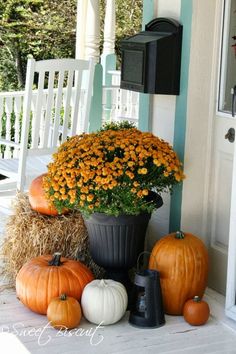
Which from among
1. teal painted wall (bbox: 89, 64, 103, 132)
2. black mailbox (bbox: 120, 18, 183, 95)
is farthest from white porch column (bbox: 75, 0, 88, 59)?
black mailbox (bbox: 120, 18, 183, 95)

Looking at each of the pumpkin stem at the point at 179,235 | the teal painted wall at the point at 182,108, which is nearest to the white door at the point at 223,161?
the teal painted wall at the point at 182,108

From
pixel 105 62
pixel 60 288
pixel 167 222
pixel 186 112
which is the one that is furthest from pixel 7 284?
pixel 105 62

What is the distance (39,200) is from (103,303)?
0.80 meters

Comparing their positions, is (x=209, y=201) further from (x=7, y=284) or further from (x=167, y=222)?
(x=7, y=284)

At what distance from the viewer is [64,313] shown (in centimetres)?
373

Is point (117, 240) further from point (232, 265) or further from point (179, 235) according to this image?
point (232, 265)

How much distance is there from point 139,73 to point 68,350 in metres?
1.60

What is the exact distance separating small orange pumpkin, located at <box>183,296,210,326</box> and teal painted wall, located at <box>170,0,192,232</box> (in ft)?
2.03

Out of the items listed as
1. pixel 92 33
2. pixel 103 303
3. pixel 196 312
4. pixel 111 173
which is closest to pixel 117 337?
pixel 103 303

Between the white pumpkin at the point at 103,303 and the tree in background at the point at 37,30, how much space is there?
9.51m

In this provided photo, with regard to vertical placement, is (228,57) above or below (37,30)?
below

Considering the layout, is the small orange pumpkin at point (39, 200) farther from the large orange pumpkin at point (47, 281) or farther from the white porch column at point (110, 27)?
the white porch column at point (110, 27)

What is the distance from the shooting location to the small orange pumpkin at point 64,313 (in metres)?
3.73

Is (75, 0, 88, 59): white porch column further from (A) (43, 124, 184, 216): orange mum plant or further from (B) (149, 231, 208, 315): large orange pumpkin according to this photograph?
(B) (149, 231, 208, 315): large orange pumpkin
